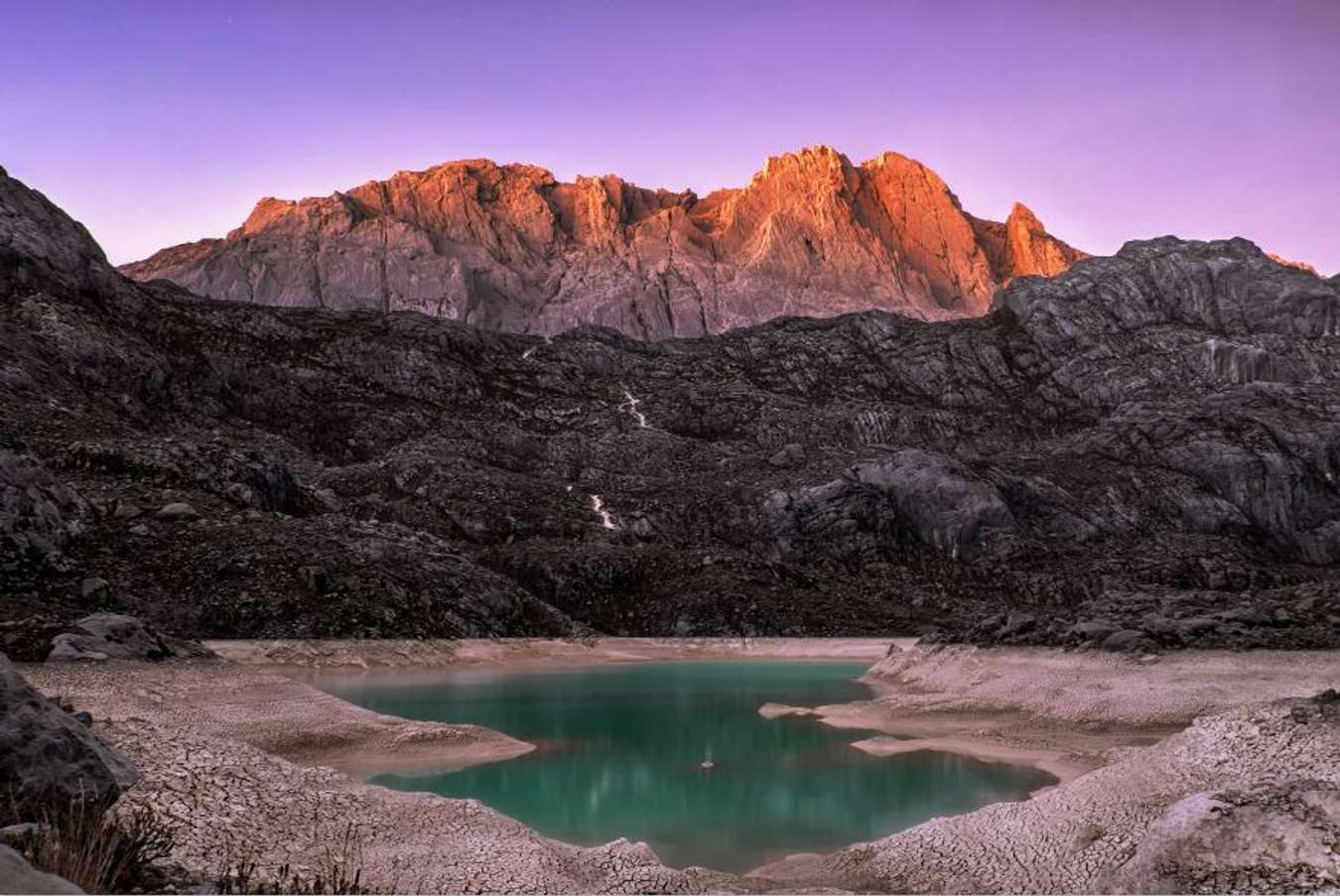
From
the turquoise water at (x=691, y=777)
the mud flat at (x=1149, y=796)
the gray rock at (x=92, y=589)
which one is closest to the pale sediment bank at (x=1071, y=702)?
the mud flat at (x=1149, y=796)

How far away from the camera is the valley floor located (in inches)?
661

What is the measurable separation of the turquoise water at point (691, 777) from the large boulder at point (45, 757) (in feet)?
39.8

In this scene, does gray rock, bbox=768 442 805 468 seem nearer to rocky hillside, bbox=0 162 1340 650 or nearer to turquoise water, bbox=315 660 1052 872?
rocky hillside, bbox=0 162 1340 650

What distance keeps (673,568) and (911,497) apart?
39080 millimetres

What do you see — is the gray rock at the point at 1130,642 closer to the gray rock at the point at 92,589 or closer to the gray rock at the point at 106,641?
the gray rock at the point at 106,641

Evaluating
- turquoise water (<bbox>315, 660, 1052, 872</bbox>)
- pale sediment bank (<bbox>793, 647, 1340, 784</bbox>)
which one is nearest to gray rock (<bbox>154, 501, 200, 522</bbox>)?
turquoise water (<bbox>315, 660, 1052, 872</bbox>)

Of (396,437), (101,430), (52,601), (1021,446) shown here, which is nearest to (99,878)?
(52,601)

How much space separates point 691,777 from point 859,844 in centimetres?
1151

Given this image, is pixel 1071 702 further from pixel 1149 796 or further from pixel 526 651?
pixel 526 651

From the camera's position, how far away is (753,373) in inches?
7323

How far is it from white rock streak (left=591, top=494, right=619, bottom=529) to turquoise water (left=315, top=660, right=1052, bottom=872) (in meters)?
64.2

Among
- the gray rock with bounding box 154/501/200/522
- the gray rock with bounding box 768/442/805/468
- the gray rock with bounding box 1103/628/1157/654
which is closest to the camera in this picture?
the gray rock with bounding box 1103/628/1157/654

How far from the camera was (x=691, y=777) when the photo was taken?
34.2 metres

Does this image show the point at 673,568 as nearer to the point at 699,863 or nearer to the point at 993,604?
the point at 993,604
